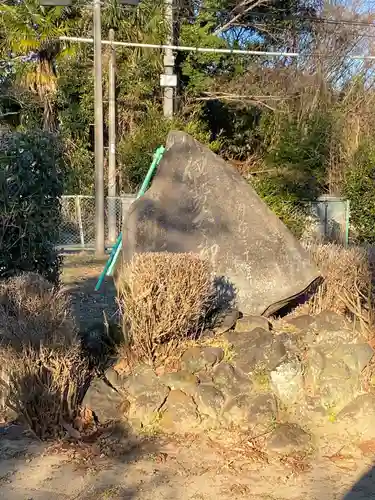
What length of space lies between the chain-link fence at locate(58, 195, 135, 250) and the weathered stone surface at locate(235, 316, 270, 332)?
1169cm

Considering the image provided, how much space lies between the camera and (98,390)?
4609 mm

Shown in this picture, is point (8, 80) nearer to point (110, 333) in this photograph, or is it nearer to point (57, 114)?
point (57, 114)

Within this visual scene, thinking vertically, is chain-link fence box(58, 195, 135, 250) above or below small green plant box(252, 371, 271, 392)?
below

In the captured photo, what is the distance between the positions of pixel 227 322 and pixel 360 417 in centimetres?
146

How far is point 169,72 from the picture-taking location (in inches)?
786

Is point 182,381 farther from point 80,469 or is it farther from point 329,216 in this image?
point 329,216

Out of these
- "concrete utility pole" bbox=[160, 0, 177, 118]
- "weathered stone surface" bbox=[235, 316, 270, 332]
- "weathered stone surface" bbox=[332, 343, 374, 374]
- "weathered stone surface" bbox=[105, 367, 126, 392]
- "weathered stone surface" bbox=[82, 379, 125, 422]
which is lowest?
"weathered stone surface" bbox=[82, 379, 125, 422]

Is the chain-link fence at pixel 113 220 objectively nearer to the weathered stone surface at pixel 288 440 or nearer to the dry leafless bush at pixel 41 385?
the dry leafless bush at pixel 41 385

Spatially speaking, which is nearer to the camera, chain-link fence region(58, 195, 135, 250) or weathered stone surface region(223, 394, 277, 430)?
weathered stone surface region(223, 394, 277, 430)

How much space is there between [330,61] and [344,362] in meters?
21.8

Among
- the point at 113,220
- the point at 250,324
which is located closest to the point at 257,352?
the point at 250,324

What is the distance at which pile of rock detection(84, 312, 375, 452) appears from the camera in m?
4.49

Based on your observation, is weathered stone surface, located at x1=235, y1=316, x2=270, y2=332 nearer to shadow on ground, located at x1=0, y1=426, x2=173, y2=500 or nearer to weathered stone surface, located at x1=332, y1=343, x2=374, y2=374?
weathered stone surface, located at x1=332, y1=343, x2=374, y2=374

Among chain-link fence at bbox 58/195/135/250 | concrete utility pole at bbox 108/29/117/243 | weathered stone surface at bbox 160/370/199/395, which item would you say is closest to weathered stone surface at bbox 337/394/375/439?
weathered stone surface at bbox 160/370/199/395
